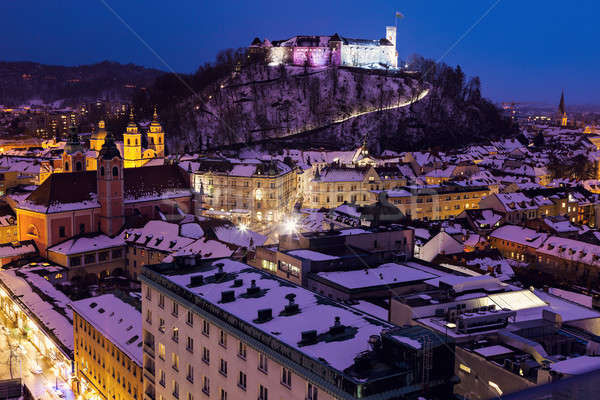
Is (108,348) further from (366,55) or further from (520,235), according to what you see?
(366,55)

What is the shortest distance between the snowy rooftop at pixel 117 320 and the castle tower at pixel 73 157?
27922mm

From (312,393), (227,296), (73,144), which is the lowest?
(312,393)

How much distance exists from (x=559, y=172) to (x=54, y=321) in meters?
76.4

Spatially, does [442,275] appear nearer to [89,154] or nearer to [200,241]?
[200,241]

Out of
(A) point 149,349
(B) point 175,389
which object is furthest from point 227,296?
(A) point 149,349

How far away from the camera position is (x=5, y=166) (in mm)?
77188

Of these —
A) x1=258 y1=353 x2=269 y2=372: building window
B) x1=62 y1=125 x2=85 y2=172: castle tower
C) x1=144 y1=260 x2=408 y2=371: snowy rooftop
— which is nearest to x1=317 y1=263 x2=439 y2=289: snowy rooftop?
x1=144 y1=260 x2=408 y2=371: snowy rooftop

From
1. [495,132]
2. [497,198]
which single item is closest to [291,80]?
[495,132]

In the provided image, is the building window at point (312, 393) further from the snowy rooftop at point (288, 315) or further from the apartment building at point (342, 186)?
the apartment building at point (342, 186)

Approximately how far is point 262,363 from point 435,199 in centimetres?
4581

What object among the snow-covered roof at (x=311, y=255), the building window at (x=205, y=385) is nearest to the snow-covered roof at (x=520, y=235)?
the snow-covered roof at (x=311, y=255)

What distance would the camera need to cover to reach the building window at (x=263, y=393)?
15.7m

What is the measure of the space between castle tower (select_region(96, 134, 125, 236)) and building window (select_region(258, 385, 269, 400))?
33024 millimetres

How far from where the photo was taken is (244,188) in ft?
200
